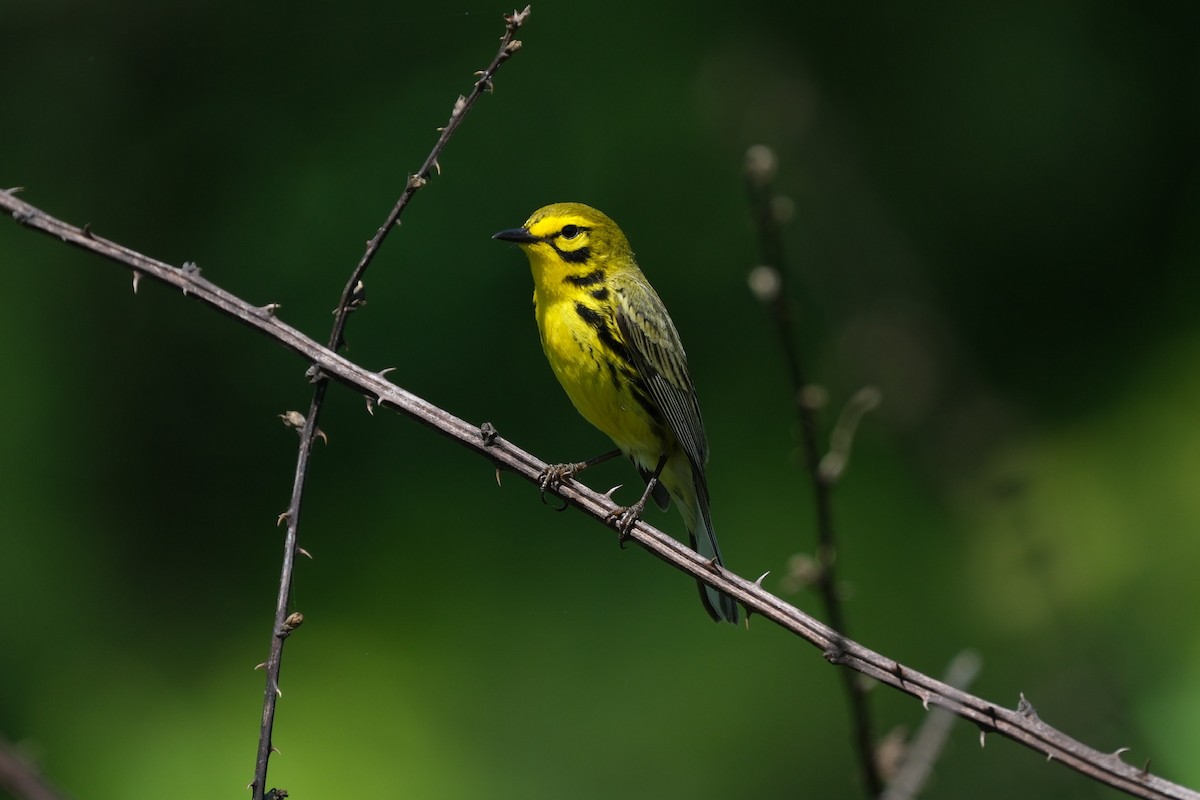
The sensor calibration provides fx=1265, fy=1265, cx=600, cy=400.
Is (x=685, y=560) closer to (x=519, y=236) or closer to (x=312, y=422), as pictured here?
(x=312, y=422)

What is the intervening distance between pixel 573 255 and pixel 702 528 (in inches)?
34.7

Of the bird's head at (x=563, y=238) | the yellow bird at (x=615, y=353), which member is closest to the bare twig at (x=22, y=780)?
the yellow bird at (x=615, y=353)

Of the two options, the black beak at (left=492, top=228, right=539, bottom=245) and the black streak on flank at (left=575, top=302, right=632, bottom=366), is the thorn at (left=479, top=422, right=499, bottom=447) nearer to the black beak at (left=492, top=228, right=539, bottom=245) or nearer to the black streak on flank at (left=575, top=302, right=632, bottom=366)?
the black streak on flank at (left=575, top=302, right=632, bottom=366)

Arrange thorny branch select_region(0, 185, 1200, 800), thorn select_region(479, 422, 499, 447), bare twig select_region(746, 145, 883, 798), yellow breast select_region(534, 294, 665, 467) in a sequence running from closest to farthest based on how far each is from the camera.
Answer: bare twig select_region(746, 145, 883, 798), thorny branch select_region(0, 185, 1200, 800), thorn select_region(479, 422, 499, 447), yellow breast select_region(534, 294, 665, 467)

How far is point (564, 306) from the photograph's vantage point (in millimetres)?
3439

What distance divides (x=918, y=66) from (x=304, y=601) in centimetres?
332

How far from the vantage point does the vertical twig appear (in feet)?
6.27

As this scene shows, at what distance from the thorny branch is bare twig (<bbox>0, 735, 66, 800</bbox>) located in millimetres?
1076

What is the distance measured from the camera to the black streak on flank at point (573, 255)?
349 centimetres

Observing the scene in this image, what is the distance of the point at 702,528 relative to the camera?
3.70 m

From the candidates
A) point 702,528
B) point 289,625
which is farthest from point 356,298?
point 702,528

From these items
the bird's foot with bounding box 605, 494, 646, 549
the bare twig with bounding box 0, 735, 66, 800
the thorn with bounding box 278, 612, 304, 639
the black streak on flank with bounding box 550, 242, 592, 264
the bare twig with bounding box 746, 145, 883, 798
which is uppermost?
the black streak on flank with bounding box 550, 242, 592, 264

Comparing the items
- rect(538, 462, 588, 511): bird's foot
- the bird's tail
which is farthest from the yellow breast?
rect(538, 462, 588, 511): bird's foot

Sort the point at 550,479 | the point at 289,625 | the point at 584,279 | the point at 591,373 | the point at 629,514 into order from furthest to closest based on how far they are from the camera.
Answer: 1. the point at 584,279
2. the point at 591,373
3. the point at 629,514
4. the point at 550,479
5. the point at 289,625
